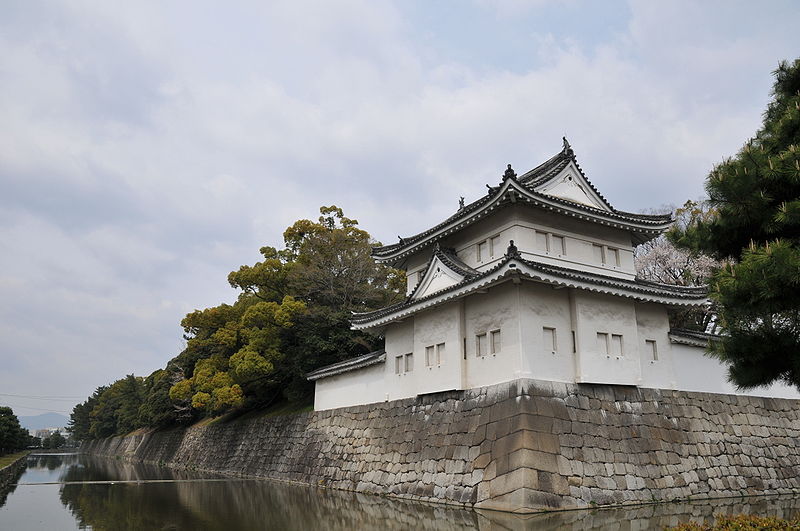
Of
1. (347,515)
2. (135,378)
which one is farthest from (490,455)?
(135,378)

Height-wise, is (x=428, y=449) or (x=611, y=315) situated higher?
(x=611, y=315)

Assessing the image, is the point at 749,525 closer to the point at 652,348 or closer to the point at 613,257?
the point at 652,348

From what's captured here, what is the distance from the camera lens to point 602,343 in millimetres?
14078

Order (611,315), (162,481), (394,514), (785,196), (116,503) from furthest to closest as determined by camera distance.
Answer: (162,481) → (116,503) → (611,315) → (394,514) → (785,196)

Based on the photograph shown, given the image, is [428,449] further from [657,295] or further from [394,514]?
[657,295]

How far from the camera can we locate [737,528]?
598cm

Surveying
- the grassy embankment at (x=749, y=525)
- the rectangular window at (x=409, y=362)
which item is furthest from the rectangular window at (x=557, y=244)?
the grassy embankment at (x=749, y=525)

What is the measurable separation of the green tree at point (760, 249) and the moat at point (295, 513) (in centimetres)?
390

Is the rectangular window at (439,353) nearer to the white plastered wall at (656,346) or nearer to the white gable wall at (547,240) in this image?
the white gable wall at (547,240)

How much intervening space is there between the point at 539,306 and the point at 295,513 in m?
7.27

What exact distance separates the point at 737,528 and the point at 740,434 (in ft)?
35.0

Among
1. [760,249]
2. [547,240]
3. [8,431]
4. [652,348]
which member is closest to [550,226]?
[547,240]

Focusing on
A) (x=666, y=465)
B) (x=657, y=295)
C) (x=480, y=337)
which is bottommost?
(x=666, y=465)

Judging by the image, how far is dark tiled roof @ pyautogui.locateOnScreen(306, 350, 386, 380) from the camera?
Result: 724 inches
